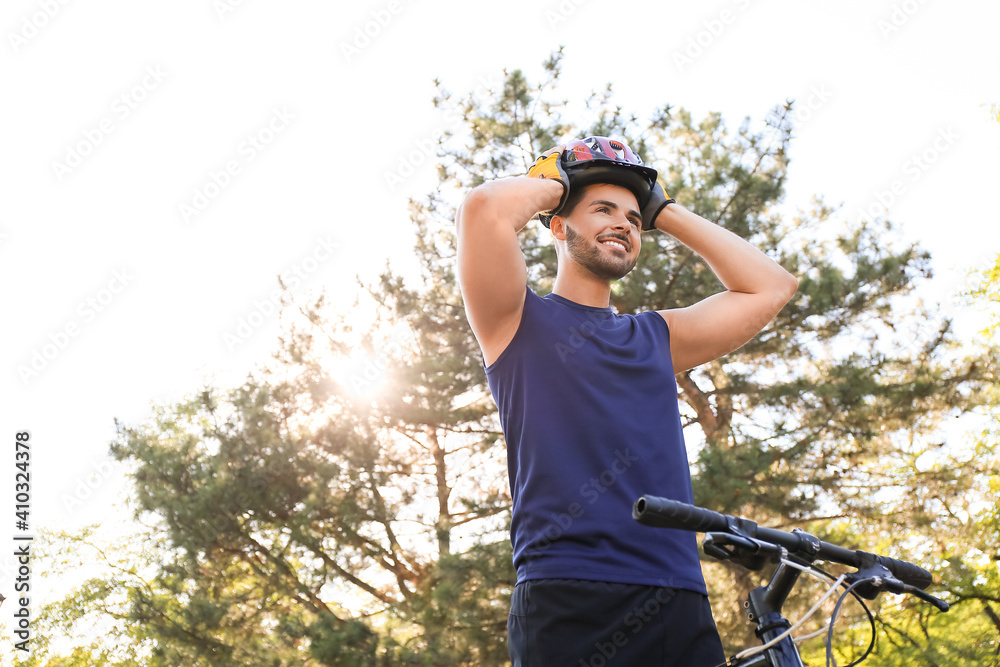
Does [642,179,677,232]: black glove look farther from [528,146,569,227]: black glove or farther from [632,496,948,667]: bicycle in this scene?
[632,496,948,667]: bicycle

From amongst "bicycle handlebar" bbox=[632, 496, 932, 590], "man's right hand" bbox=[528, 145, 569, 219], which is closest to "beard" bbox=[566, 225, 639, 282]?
"man's right hand" bbox=[528, 145, 569, 219]

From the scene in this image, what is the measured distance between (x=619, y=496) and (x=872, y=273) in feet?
31.7

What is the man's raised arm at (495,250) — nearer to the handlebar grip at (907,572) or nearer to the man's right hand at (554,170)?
the man's right hand at (554,170)

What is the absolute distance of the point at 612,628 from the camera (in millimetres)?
1568

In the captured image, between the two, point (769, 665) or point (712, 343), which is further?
point (712, 343)

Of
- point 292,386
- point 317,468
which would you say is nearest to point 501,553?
point 317,468

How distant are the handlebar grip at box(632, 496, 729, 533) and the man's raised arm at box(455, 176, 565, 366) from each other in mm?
857

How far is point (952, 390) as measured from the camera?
10.1m

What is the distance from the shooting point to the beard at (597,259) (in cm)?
209

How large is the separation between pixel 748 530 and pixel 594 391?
68 centimetres

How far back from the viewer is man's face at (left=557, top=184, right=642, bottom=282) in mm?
2096

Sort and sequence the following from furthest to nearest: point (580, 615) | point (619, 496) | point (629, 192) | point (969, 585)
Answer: point (969, 585)
point (629, 192)
point (619, 496)
point (580, 615)

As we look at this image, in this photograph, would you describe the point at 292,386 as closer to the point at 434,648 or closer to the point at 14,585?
the point at 434,648

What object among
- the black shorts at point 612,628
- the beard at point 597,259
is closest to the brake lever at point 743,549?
the black shorts at point 612,628
